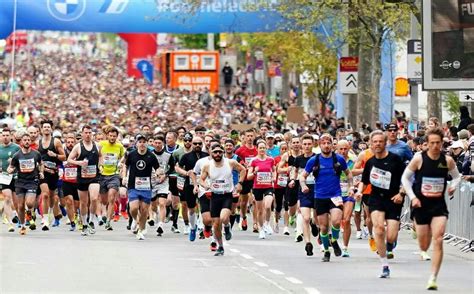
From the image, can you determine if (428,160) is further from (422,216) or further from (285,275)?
(285,275)

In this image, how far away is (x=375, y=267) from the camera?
21531 mm

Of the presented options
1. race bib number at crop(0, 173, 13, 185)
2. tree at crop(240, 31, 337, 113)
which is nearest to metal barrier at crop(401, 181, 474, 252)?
race bib number at crop(0, 173, 13, 185)

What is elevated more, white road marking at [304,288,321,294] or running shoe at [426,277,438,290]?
running shoe at [426,277,438,290]

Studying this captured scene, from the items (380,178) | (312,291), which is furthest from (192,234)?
(312,291)

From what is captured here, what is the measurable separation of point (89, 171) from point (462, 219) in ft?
21.5

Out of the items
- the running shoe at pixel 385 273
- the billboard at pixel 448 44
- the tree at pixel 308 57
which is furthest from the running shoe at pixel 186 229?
the tree at pixel 308 57

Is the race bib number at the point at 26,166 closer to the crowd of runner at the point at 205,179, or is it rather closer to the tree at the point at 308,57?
the crowd of runner at the point at 205,179

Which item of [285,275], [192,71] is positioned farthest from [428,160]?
[192,71]

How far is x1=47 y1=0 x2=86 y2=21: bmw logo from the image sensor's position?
46.6 m

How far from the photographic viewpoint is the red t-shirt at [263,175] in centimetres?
2878

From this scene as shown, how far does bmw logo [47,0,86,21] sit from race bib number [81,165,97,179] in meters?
18.4

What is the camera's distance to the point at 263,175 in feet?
94.4

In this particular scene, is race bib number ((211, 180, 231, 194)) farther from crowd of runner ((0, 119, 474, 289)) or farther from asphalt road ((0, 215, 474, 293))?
asphalt road ((0, 215, 474, 293))

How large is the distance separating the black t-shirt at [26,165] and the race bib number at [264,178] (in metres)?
3.63
